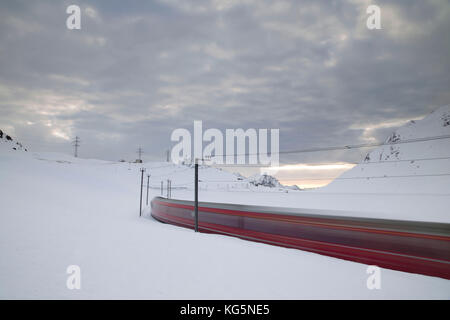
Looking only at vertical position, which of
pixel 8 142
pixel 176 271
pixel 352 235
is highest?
pixel 8 142

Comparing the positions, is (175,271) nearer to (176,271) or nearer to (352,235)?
(176,271)

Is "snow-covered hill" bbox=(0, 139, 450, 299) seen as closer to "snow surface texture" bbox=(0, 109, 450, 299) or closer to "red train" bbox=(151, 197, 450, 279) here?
"snow surface texture" bbox=(0, 109, 450, 299)

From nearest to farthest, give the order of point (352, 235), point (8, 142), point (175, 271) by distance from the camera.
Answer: point (175, 271) → point (352, 235) → point (8, 142)

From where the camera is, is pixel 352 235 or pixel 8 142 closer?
pixel 352 235

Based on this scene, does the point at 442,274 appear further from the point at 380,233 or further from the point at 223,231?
the point at 223,231

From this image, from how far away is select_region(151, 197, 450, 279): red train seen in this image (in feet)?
23.6

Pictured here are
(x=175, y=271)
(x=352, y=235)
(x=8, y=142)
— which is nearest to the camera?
(x=175, y=271)

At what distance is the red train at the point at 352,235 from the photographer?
7203 millimetres

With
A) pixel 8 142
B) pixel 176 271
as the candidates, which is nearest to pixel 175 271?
pixel 176 271

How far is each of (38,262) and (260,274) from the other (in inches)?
229

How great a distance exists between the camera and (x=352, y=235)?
9211 millimetres
